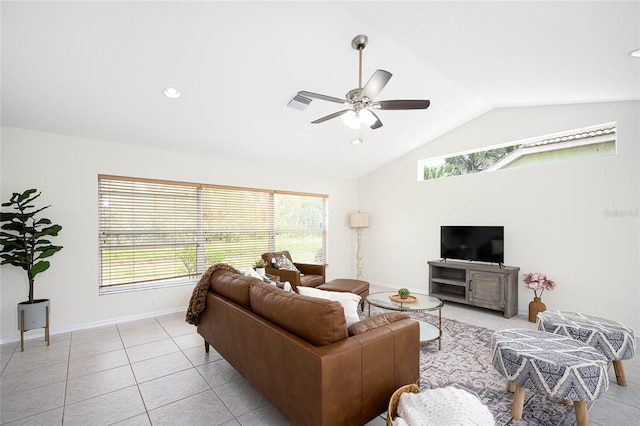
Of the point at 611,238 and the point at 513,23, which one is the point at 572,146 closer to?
the point at 611,238

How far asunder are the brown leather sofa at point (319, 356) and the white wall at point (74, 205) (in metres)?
2.71

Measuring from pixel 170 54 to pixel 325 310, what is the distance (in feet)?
8.65

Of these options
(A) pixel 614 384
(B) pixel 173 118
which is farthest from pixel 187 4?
(A) pixel 614 384

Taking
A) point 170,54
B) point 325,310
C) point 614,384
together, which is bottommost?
point 614,384

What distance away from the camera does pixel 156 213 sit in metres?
4.20

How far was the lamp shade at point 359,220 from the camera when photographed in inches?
243

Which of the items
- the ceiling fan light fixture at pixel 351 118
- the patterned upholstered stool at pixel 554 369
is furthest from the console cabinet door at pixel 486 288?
the ceiling fan light fixture at pixel 351 118

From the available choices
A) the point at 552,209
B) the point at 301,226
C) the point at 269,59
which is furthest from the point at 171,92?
the point at 552,209

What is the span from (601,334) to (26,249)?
550 cm

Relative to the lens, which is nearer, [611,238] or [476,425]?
[476,425]

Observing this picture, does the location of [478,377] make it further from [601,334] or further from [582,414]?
[601,334]

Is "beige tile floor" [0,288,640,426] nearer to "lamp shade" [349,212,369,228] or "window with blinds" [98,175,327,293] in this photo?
"window with blinds" [98,175,327,293]

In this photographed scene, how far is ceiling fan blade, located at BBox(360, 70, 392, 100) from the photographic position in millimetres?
2062

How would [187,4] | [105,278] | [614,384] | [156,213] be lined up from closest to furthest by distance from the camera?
[187,4] < [614,384] < [105,278] < [156,213]
